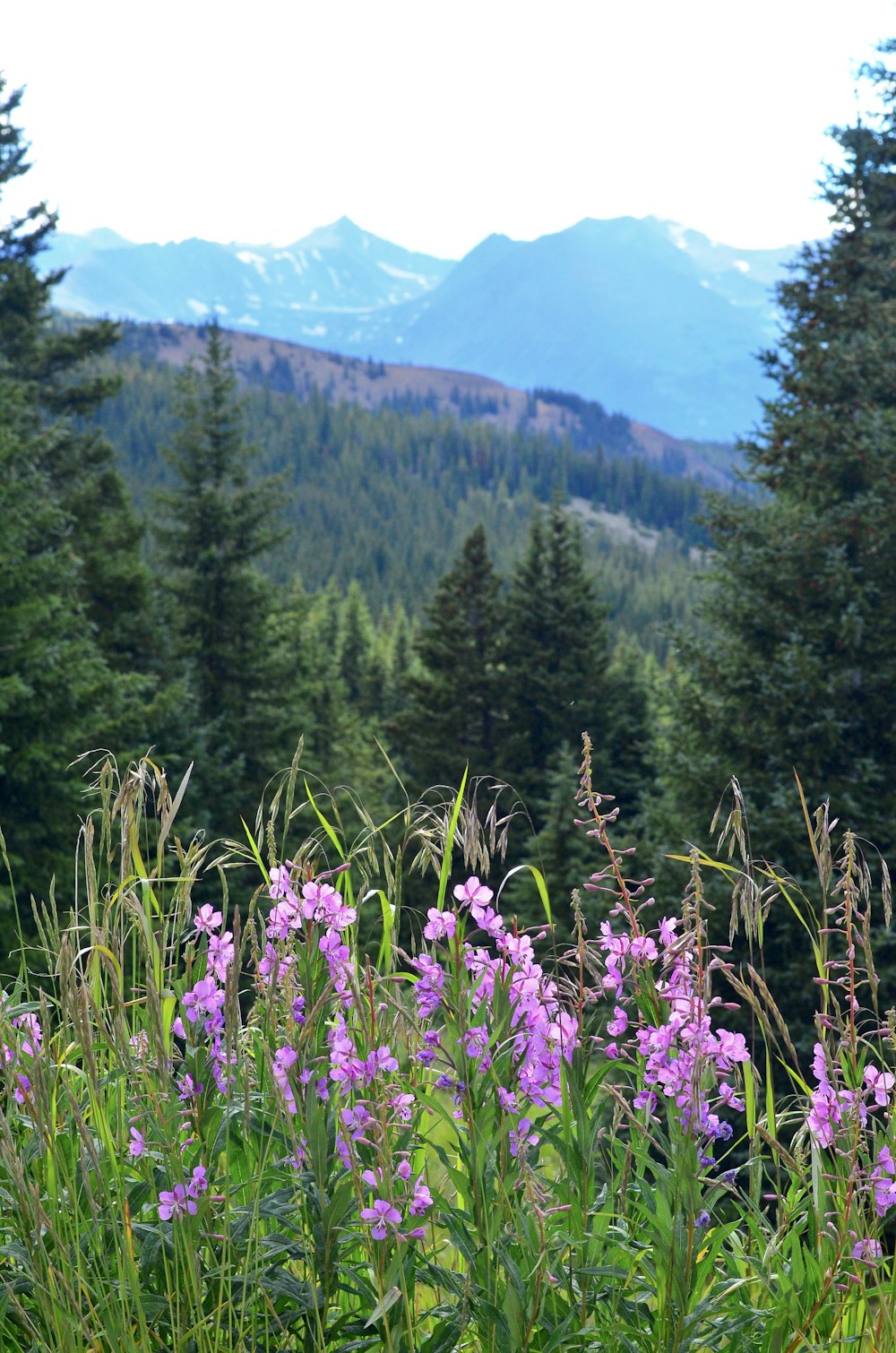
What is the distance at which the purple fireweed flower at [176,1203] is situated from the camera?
1799 mm

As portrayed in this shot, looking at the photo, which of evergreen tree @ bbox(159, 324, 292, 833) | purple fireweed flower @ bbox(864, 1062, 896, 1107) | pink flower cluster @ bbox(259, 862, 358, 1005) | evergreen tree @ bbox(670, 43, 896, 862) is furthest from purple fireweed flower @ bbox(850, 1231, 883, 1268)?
evergreen tree @ bbox(159, 324, 292, 833)

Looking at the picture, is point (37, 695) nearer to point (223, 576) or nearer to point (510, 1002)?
point (223, 576)

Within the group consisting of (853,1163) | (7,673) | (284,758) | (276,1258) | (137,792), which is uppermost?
(137,792)

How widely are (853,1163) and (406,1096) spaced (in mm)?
727

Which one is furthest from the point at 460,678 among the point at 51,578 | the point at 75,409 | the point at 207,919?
the point at 207,919

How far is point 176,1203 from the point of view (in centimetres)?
181

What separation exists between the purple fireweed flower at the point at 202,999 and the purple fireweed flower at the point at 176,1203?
0.92 ft

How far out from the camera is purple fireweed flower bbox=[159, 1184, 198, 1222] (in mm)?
1799

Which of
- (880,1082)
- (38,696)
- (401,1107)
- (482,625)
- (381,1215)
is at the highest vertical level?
(880,1082)

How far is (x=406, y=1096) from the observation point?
1.75 metres

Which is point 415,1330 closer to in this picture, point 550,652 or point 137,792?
point 137,792

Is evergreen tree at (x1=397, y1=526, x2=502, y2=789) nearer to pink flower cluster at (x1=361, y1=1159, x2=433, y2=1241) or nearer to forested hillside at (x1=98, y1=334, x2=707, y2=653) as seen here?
pink flower cluster at (x1=361, y1=1159, x2=433, y2=1241)

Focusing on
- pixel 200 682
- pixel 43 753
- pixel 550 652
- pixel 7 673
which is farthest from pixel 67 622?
pixel 550 652

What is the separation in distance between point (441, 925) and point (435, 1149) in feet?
1.23
